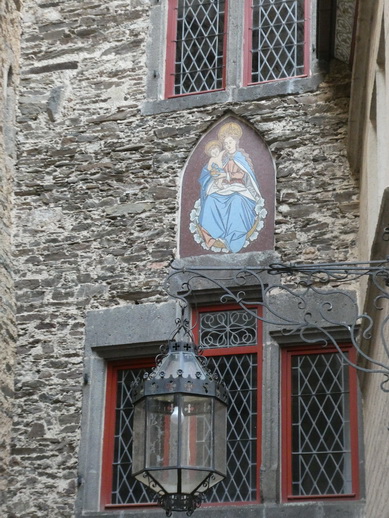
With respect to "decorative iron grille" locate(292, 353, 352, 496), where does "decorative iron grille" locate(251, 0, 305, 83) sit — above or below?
above

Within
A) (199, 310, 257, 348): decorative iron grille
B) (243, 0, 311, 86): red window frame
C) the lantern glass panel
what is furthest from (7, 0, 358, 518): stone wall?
the lantern glass panel

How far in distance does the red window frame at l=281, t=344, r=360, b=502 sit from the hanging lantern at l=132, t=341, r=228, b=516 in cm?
202

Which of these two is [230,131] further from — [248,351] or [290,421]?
[290,421]

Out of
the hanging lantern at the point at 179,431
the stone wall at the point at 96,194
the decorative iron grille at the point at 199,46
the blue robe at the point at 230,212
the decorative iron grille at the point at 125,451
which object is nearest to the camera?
the hanging lantern at the point at 179,431

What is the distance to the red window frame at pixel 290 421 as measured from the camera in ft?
28.7

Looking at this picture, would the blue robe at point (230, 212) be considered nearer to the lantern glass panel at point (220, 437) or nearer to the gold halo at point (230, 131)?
the gold halo at point (230, 131)

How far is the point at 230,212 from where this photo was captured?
390 inches

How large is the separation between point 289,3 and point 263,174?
172 cm

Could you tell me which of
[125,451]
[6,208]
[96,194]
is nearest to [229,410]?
[125,451]

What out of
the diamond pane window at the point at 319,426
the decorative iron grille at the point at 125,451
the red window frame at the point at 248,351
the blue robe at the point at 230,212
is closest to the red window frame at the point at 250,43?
the blue robe at the point at 230,212

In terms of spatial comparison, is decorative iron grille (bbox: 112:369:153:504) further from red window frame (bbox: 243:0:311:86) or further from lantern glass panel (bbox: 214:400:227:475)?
red window frame (bbox: 243:0:311:86)

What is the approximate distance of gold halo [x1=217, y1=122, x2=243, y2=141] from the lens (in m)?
10.2

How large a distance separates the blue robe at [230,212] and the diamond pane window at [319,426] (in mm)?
1216

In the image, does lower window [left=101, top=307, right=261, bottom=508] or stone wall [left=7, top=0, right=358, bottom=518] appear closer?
lower window [left=101, top=307, right=261, bottom=508]
